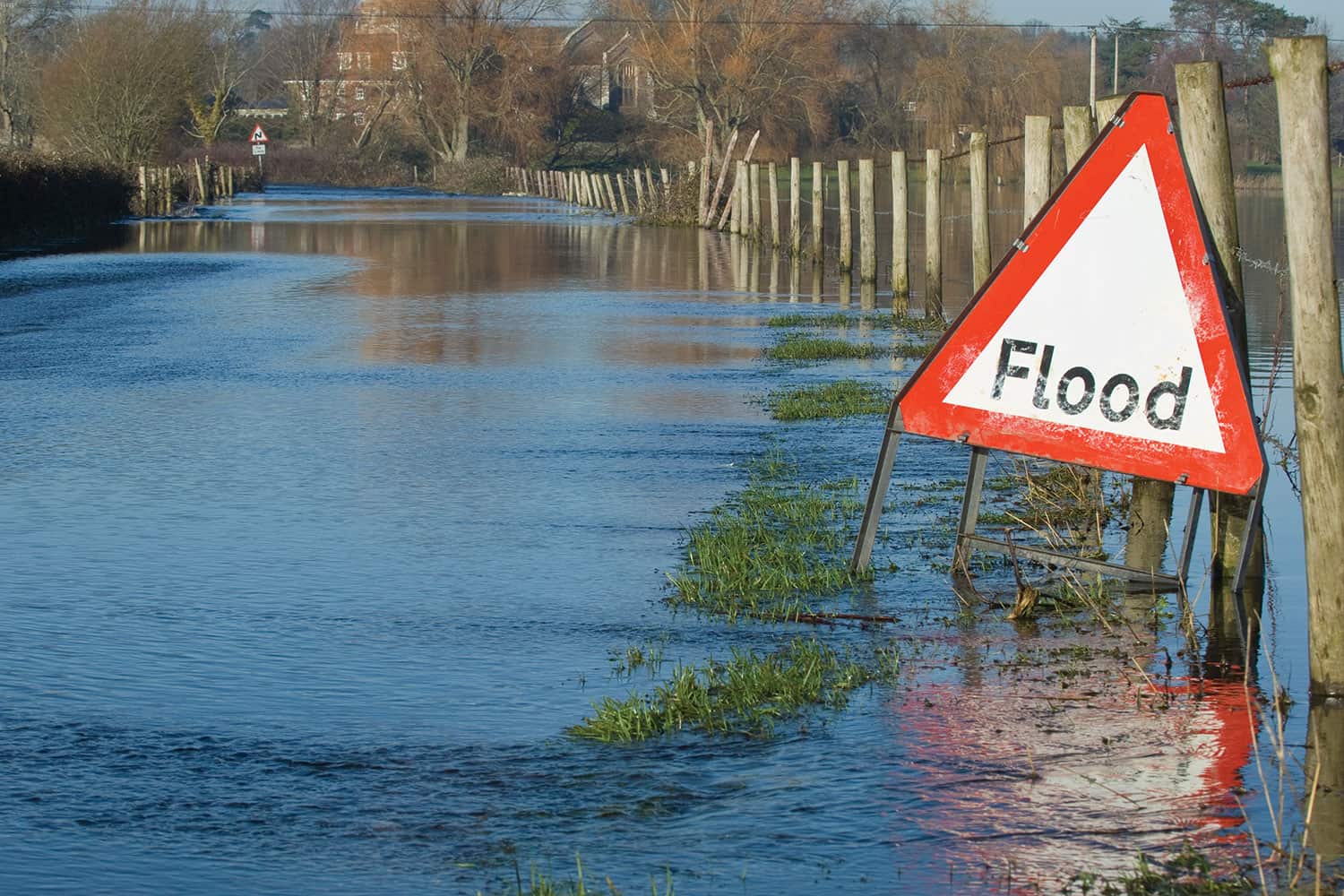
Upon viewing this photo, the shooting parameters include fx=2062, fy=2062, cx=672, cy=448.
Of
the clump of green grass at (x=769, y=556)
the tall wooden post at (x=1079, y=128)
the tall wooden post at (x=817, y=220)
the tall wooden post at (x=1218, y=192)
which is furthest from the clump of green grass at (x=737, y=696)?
the tall wooden post at (x=817, y=220)

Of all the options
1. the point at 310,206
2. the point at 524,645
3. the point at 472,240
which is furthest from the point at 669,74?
the point at 524,645

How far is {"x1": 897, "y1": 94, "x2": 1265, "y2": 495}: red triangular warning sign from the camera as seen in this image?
6902 mm

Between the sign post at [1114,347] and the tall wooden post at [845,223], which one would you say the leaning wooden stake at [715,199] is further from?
the sign post at [1114,347]

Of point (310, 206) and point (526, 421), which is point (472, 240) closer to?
point (310, 206)

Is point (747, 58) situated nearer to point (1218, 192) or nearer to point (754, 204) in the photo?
point (754, 204)

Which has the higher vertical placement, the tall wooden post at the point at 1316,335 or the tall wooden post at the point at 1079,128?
the tall wooden post at the point at 1079,128

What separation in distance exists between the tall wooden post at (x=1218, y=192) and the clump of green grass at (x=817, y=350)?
33.5 ft

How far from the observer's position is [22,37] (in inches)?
4035

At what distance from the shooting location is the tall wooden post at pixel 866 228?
89.4 feet

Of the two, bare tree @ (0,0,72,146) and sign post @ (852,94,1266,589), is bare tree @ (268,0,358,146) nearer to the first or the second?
bare tree @ (0,0,72,146)

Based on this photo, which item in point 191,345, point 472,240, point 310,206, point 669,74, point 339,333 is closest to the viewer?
point 191,345

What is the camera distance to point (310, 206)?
224ft

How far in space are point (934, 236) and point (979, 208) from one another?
3.75 m

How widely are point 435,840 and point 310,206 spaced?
64.8m
